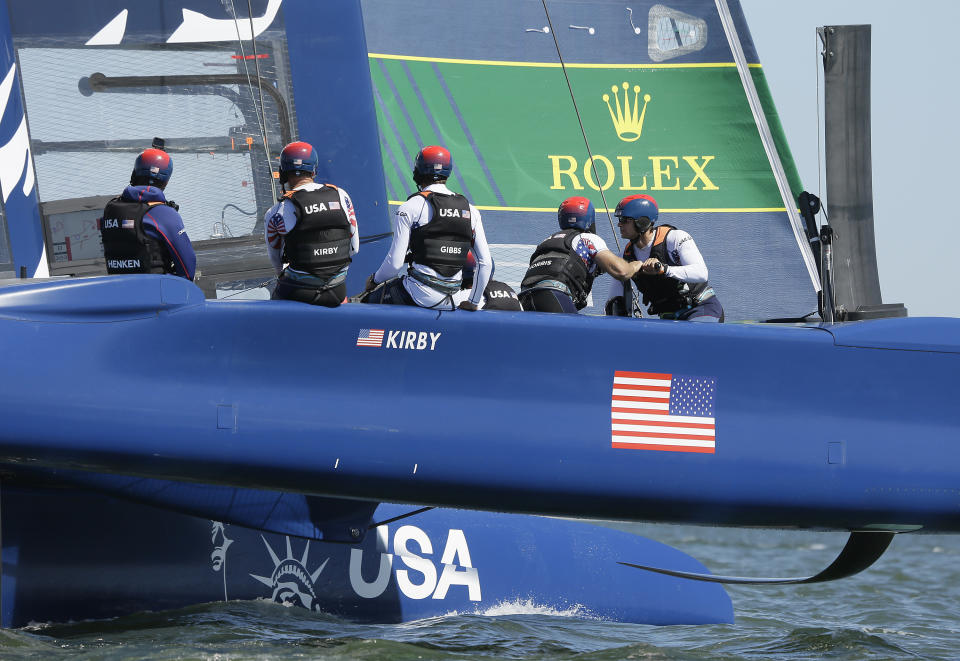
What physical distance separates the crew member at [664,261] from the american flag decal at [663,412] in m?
0.89

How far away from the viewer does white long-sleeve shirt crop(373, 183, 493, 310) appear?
4652 millimetres

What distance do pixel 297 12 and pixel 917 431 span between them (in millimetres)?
3696

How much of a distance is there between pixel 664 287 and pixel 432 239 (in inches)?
44.9

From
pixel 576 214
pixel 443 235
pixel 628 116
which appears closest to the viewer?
pixel 443 235

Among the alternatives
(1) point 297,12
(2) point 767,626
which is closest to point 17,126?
(1) point 297,12

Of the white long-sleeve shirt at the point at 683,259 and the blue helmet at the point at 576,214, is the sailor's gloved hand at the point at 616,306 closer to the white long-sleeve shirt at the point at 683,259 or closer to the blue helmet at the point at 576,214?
the white long-sleeve shirt at the point at 683,259

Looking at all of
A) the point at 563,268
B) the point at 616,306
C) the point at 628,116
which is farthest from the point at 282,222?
the point at 628,116

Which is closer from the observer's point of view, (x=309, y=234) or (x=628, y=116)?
(x=309, y=234)

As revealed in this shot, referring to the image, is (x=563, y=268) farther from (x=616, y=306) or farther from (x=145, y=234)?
(x=145, y=234)

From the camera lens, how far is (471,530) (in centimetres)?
651

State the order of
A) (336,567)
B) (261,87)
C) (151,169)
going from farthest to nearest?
(261,87) < (336,567) < (151,169)

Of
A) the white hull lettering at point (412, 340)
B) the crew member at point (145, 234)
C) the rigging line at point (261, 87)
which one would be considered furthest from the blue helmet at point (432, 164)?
the rigging line at point (261, 87)

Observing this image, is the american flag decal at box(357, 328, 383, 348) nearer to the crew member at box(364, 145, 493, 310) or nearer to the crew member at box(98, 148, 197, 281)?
the crew member at box(364, 145, 493, 310)

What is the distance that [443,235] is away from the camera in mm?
4676
